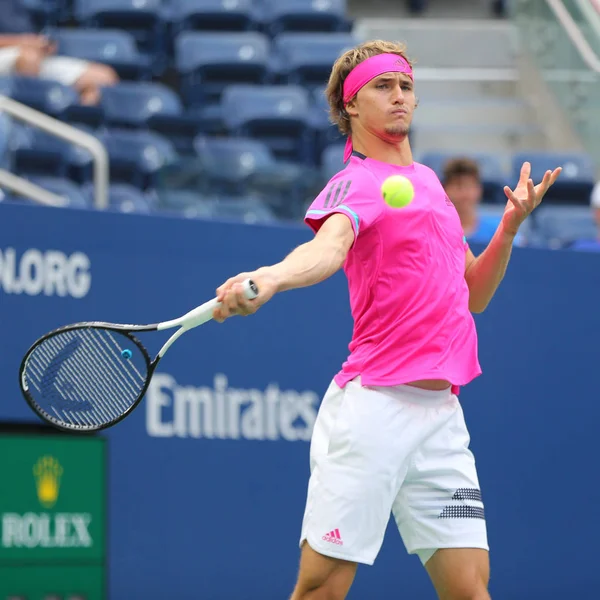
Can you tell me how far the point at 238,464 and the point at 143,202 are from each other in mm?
2188

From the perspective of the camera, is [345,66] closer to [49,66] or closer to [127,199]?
[127,199]

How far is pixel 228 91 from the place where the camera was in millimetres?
9508

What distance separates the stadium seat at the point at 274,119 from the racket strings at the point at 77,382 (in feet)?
19.1

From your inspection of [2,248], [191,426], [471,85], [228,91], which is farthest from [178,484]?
[471,85]

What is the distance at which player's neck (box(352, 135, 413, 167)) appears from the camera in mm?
3586

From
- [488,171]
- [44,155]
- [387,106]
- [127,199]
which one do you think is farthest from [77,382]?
[488,171]

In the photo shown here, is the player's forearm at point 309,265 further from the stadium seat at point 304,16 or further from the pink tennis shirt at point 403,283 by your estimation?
the stadium seat at point 304,16

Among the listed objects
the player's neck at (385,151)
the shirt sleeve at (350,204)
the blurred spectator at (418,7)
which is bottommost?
the shirt sleeve at (350,204)

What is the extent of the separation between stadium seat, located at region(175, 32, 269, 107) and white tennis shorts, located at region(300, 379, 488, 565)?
676 centimetres

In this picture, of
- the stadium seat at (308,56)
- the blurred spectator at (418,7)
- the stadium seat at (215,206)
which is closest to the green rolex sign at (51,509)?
the stadium seat at (215,206)

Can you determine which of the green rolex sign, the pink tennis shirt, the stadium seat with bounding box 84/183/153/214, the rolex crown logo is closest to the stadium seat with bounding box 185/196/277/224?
the stadium seat with bounding box 84/183/153/214

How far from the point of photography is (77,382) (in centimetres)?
346

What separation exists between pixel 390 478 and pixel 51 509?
199cm

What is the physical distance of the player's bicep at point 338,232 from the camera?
10.6ft
